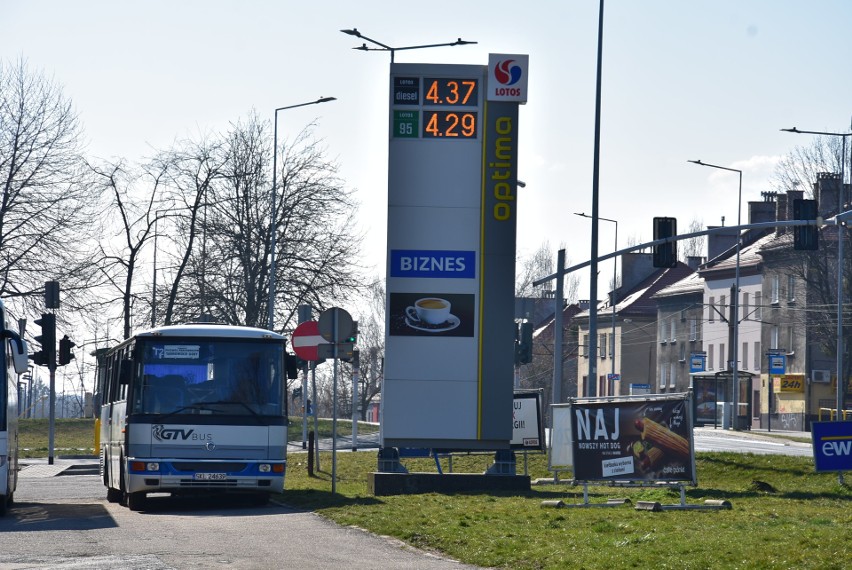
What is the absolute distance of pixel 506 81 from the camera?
23156mm

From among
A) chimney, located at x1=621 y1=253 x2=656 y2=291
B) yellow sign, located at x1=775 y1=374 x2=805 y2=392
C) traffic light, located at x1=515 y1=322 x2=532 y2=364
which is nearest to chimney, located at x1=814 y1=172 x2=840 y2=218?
yellow sign, located at x1=775 y1=374 x2=805 y2=392

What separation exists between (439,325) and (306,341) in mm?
3070

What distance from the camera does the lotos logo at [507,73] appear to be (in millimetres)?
23109

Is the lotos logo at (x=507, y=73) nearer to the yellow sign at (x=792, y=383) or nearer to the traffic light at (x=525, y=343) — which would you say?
the traffic light at (x=525, y=343)

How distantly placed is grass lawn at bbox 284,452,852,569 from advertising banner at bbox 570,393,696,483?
1.93 feet

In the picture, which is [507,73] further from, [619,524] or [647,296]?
[647,296]

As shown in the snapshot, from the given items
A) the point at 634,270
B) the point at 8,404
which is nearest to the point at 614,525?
the point at 8,404

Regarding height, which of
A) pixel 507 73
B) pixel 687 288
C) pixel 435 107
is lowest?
pixel 435 107

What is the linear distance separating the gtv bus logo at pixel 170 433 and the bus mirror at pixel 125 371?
37.2 inches

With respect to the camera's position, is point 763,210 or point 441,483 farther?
point 763,210

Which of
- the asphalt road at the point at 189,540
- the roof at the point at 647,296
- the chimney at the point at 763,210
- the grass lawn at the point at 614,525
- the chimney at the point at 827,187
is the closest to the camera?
the grass lawn at the point at 614,525

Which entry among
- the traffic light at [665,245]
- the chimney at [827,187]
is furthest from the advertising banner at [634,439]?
the chimney at [827,187]

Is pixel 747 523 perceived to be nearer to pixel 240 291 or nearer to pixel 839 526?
pixel 839 526

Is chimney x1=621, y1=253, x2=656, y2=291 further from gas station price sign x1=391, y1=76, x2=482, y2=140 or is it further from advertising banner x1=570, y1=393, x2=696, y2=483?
advertising banner x1=570, y1=393, x2=696, y2=483
